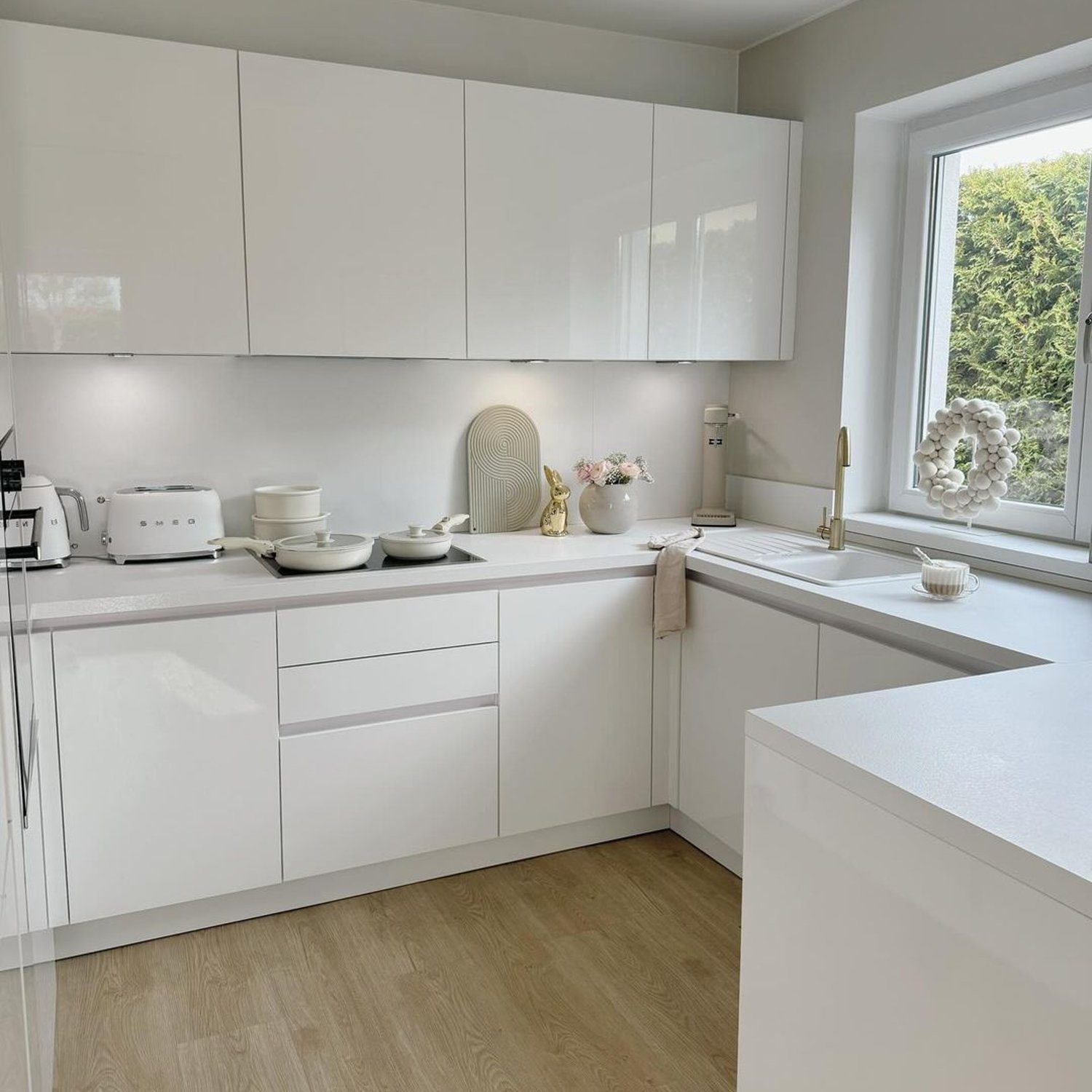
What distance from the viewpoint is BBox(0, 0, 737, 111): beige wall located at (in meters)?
2.75

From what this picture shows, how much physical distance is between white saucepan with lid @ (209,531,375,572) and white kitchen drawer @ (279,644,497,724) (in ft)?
0.80

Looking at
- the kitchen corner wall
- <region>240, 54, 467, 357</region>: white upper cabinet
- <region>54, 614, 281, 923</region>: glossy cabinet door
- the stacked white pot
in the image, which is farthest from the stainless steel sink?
<region>54, 614, 281, 923</region>: glossy cabinet door

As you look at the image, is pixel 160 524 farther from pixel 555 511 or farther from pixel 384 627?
pixel 555 511

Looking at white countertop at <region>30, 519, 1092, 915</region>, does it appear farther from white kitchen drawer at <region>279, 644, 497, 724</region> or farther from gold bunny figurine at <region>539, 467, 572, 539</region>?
white kitchen drawer at <region>279, 644, 497, 724</region>

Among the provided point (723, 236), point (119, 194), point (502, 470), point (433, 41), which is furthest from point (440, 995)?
point (433, 41)

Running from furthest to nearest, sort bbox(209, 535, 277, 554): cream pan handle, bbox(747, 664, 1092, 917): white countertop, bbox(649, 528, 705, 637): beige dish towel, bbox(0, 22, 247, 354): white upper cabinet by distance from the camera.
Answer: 1. bbox(649, 528, 705, 637): beige dish towel
2. bbox(209, 535, 277, 554): cream pan handle
3. bbox(0, 22, 247, 354): white upper cabinet
4. bbox(747, 664, 1092, 917): white countertop

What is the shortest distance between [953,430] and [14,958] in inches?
93.6

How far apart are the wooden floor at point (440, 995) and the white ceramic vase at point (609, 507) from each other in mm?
1027

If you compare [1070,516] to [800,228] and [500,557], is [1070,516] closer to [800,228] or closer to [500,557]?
[800,228]

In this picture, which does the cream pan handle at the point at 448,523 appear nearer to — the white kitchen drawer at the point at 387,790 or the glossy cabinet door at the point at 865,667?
the white kitchen drawer at the point at 387,790

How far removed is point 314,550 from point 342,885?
899 mm

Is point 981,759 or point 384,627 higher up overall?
point 981,759

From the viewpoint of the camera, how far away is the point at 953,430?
2.70 metres

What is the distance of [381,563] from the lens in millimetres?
2777
